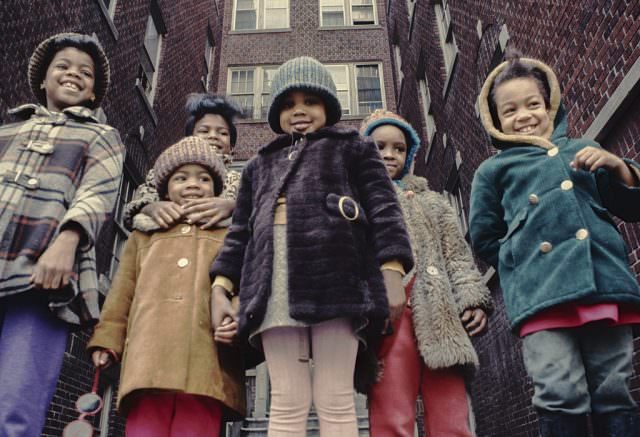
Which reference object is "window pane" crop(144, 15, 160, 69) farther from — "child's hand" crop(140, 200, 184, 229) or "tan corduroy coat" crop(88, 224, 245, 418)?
"tan corduroy coat" crop(88, 224, 245, 418)

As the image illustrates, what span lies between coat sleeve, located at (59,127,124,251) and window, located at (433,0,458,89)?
8.06m

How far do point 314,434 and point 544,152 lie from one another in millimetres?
5130

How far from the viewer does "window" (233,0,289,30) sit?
55.3 ft

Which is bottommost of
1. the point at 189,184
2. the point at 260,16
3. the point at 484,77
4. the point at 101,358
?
the point at 101,358

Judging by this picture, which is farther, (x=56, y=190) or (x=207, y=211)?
(x=207, y=211)

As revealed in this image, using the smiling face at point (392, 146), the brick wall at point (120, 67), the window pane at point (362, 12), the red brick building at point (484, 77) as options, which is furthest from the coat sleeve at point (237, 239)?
the window pane at point (362, 12)

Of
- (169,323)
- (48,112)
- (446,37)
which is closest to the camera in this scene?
(169,323)

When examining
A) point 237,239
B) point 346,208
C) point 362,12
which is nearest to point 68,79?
point 237,239

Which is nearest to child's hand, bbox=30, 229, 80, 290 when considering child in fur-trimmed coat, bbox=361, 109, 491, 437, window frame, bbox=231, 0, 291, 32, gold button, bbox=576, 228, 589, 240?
Answer: child in fur-trimmed coat, bbox=361, 109, 491, 437

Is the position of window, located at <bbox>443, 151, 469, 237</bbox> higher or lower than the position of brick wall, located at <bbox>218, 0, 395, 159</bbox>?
lower

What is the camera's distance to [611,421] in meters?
2.07

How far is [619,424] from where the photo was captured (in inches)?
80.4

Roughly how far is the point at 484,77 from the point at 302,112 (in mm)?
5964

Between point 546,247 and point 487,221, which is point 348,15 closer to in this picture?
point 487,221
